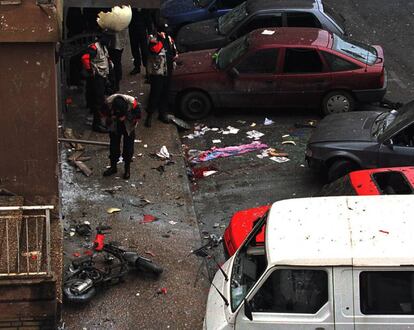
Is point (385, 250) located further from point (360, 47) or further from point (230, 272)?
point (360, 47)

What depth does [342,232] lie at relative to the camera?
19.1ft

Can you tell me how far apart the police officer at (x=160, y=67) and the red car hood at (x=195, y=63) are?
55cm

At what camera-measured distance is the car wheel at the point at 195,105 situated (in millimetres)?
12977

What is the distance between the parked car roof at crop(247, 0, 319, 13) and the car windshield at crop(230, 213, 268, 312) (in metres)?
8.74

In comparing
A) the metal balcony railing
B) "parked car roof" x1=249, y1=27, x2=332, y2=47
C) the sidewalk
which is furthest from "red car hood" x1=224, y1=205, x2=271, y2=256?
"parked car roof" x1=249, y1=27, x2=332, y2=47

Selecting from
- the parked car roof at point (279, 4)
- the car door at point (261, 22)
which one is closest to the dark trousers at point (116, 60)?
the car door at point (261, 22)

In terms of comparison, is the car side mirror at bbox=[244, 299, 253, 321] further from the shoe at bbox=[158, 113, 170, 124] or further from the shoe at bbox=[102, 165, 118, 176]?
the shoe at bbox=[158, 113, 170, 124]

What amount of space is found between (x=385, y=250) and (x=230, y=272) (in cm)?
153

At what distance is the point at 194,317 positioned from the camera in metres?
7.67

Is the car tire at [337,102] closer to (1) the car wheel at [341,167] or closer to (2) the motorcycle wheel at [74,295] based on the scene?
(1) the car wheel at [341,167]

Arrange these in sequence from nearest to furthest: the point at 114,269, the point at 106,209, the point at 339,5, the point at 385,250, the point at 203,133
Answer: the point at 385,250 < the point at 114,269 < the point at 106,209 < the point at 203,133 < the point at 339,5

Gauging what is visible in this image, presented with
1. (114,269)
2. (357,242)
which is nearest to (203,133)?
(114,269)

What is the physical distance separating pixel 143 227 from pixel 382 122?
3.94m

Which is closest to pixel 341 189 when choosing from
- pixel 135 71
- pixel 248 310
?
pixel 248 310
